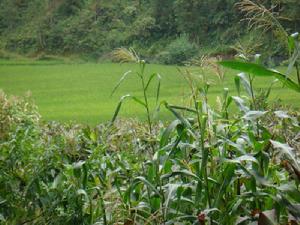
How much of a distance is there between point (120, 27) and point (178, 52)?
2585 millimetres

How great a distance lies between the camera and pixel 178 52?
6.92 metres

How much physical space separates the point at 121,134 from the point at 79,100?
4.12 m

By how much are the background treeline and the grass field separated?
1.68ft

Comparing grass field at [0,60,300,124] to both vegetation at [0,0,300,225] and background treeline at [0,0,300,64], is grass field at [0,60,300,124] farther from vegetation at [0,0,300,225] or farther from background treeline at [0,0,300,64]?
vegetation at [0,0,300,225]

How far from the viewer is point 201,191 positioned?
124 centimetres

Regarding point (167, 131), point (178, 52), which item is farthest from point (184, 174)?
point (178, 52)

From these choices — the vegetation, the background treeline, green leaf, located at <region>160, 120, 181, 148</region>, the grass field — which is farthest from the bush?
green leaf, located at <region>160, 120, 181, 148</region>

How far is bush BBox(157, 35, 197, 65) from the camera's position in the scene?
6.24m

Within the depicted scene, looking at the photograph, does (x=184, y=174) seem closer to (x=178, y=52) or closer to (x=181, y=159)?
(x=181, y=159)

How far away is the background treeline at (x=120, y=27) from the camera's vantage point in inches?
295

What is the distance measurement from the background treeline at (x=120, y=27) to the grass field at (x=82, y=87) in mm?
511

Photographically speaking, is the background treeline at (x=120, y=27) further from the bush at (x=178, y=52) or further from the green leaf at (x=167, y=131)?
the green leaf at (x=167, y=131)

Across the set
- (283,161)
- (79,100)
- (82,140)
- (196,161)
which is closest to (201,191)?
(196,161)

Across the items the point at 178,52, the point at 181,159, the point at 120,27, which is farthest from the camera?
the point at 120,27
